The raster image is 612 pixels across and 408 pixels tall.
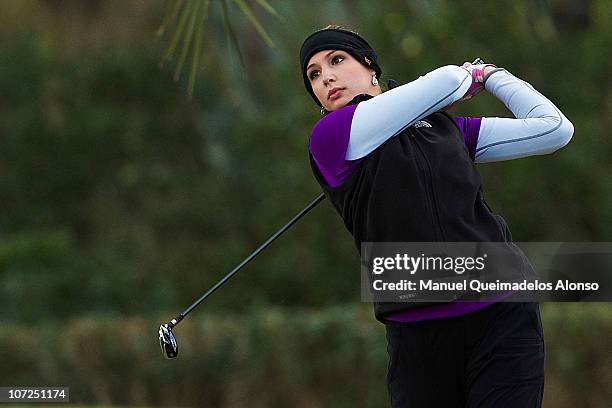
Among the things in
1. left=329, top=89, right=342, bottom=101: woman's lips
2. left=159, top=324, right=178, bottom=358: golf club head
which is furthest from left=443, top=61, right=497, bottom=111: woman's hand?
left=159, top=324, right=178, bottom=358: golf club head

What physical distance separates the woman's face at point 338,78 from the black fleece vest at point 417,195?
21 centimetres

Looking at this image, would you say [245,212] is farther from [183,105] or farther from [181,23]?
[181,23]

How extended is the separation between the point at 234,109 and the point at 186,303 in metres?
2.07

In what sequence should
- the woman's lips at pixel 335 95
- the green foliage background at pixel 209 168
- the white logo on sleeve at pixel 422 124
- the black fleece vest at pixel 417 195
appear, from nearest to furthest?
1. the black fleece vest at pixel 417 195
2. the white logo on sleeve at pixel 422 124
3. the woman's lips at pixel 335 95
4. the green foliage background at pixel 209 168

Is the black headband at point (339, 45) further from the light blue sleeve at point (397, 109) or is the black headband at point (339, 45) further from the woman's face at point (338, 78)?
the light blue sleeve at point (397, 109)

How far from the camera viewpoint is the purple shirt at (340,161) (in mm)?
2342

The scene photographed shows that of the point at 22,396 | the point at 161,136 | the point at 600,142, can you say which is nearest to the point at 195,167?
the point at 161,136

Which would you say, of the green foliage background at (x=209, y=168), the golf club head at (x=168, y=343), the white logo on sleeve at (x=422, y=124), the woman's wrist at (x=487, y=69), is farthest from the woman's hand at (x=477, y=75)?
the green foliage background at (x=209, y=168)

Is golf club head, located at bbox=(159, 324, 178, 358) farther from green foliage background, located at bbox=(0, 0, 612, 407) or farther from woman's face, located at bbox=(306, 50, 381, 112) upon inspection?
green foliage background, located at bbox=(0, 0, 612, 407)

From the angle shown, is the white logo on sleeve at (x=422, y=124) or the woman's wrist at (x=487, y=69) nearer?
the white logo on sleeve at (x=422, y=124)

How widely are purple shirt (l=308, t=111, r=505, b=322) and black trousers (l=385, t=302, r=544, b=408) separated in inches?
0.7

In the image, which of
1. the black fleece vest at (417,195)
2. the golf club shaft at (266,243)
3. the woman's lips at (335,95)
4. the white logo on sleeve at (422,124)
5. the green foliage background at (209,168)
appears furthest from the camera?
the green foliage background at (209,168)

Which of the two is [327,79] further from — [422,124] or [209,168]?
[209,168]

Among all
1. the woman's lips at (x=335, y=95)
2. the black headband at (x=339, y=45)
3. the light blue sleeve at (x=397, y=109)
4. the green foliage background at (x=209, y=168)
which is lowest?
the light blue sleeve at (x=397, y=109)
